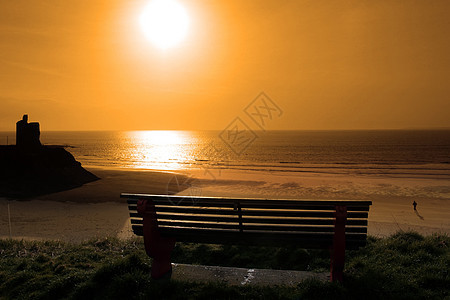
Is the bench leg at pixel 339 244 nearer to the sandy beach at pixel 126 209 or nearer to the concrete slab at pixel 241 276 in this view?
the concrete slab at pixel 241 276

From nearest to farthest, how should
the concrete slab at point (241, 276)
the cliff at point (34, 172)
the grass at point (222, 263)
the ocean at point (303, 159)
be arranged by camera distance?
the grass at point (222, 263) < the concrete slab at point (241, 276) < the cliff at point (34, 172) < the ocean at point (303, 159)

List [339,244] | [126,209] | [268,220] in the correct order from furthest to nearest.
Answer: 1. [126,209]
2. [268,220]
3. [339,244]

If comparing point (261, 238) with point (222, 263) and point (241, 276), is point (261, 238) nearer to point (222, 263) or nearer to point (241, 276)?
point (241, 276)

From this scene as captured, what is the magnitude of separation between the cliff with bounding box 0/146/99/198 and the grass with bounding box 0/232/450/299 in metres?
12.9

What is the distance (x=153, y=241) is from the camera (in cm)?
514

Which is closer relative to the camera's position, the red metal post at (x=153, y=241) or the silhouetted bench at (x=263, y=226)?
the silhouetted bench at (x=263, y=226)

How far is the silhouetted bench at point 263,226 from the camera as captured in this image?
4.48 meters

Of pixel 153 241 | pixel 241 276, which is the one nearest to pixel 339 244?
pixel 241 276

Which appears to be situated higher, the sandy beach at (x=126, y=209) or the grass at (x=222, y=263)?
the grass at (x=222, y=263)

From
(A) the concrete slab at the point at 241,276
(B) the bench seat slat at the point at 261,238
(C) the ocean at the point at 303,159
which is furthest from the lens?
(C) the ocean at the point at 303,159

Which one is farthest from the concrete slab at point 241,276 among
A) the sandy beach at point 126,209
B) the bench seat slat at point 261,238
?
the sandy beach at point 126,209

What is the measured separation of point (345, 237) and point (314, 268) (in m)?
1.61

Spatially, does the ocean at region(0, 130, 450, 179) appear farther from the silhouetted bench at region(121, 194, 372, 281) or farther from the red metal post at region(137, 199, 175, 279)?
the red metal post at region(137, 199, 175, 279)

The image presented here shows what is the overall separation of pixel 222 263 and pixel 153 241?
6.42 feet
